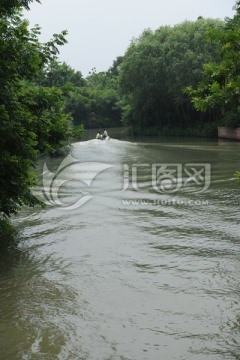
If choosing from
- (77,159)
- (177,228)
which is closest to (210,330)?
(177,228)

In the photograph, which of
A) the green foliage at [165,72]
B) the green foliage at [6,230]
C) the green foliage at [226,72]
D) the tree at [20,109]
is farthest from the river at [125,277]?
the green foliage at [165,72]

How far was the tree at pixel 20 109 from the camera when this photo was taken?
27.7ft

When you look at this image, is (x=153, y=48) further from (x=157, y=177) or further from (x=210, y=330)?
(x=210, y=330)

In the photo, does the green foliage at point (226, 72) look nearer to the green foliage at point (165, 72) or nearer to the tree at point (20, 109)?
the tree at point (20, 109)

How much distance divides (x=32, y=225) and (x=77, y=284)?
452 centimetres

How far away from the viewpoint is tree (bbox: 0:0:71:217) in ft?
27.7

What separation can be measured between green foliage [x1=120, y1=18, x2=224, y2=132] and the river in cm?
2783

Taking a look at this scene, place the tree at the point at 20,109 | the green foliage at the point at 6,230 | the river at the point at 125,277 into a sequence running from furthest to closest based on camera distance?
1. the green foliage at the point at 6,230
2. the tree at the point at 20,109
3. the river at the point at 125,277

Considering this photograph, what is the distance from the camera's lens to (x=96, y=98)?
8362 centimetres

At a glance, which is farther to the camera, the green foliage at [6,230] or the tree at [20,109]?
the green foliage at [6,230]

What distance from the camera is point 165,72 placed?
45344 millimetres

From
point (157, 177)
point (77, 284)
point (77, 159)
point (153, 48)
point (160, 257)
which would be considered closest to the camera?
point (77, 284)

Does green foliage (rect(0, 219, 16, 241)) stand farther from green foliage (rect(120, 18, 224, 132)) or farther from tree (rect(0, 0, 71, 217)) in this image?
green foliage (rect(120, 18, 224, 132))

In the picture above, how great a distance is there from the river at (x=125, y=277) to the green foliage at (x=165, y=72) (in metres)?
27.8
